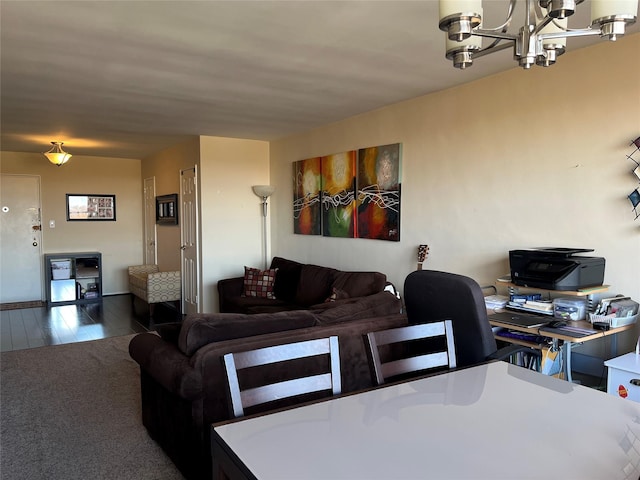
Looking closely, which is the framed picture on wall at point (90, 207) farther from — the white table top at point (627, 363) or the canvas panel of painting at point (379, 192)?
the white table top at point (627, 363)

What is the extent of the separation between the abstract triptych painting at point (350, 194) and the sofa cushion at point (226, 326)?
2.06m

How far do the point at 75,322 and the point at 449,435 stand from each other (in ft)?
20.1

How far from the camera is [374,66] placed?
3279mm

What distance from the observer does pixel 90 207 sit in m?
8.21

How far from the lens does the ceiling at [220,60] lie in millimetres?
2406

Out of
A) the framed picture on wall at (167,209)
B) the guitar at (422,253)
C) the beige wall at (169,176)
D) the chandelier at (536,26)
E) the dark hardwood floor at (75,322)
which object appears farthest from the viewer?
the framed picture on wall at (167,209)

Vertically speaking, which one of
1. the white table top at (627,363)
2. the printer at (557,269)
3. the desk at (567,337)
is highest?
the printer at (557,269)

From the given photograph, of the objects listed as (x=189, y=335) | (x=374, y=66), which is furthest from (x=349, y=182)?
(x=189, y=335)

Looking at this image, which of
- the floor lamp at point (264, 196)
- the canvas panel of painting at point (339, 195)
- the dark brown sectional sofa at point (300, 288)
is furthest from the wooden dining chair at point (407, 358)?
the floor lamp at point (264, 196)

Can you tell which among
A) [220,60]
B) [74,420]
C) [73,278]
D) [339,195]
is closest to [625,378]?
[220,60]

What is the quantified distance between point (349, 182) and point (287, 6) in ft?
9.12

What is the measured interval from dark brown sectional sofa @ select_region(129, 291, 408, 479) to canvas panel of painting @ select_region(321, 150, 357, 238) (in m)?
2.12

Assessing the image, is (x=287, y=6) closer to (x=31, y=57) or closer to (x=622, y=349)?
(x=31, y=57)

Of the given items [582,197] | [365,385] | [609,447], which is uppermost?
[582,197]
